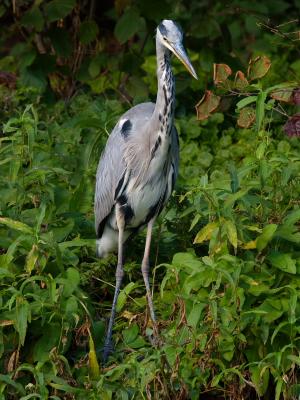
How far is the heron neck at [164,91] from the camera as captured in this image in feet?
15.4

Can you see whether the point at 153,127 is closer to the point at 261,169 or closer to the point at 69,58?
the point at 261,169

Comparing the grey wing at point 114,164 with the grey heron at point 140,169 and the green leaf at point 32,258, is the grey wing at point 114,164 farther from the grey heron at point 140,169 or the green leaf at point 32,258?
the green leaf at point 32,258

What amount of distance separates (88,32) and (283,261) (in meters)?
3.29

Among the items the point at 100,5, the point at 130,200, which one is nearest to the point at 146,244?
the point at 130,200

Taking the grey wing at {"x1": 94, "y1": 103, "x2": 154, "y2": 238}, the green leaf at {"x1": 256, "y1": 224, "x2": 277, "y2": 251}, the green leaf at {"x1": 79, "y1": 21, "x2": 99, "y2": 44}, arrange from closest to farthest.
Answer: the green leaf at {"x1": 256, "y1": 224, "x2": 277, "y2": 251} < the grey wing at {"x1": 94, "y1": 103, "x2": 154, "y2": 238} < the green leaf at {"x1": 79, "y1": 21, "x2": 99, "y2": 44}

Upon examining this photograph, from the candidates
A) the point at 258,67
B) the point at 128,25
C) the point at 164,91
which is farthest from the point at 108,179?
the point at 128,25

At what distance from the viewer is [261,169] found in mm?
4539

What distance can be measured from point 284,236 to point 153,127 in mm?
816

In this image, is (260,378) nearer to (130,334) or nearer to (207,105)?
(130,334)

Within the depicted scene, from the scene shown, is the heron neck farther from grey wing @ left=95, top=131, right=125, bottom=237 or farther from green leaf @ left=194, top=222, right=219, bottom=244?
green leaf @ left=194, top=222, right=219, bottom=244

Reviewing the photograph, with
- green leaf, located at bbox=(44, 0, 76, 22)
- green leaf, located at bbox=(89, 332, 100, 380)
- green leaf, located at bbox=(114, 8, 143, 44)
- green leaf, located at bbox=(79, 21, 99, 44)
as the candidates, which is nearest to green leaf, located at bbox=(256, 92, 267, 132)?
green leaf, located at bbox=(89, 332, 100, 380)

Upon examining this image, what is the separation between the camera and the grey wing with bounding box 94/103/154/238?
5.00 m

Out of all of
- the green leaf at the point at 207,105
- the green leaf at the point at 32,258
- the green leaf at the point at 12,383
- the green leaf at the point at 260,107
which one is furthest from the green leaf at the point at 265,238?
the green leaf at the point at 12,383

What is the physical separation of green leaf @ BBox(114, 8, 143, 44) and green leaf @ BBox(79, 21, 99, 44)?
0.31m
